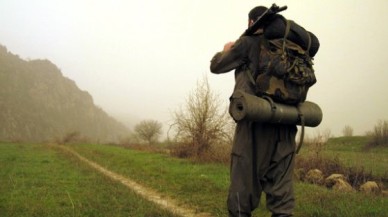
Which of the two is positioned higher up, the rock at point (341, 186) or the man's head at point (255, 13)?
the man's head at point (255, 13)

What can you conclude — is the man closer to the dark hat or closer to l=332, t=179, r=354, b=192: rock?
the dark hat

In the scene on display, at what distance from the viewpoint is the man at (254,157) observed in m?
Answer: 4.37

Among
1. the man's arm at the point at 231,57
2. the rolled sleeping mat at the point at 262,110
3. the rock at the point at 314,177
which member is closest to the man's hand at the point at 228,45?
the man's arm at the point at 231,57

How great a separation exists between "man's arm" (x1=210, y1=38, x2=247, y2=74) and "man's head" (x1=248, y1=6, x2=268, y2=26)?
0.39 m

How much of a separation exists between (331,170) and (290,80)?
10.3m

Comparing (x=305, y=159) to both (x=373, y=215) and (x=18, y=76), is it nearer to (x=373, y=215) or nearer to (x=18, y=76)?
(x=373, y=215)

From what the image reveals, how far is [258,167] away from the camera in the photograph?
14.5 feet

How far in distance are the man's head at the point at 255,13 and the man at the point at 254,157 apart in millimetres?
281

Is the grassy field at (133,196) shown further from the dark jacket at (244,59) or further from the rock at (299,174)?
the dark jacket at (244,59)

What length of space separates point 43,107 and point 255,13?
142 metres

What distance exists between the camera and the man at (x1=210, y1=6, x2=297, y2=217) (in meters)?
4.37

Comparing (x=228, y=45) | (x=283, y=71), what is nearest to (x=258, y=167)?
(x=283, y=71)

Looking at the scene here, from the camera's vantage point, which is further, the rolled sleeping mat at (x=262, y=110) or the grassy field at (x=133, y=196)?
the grassy field at (x=133, y=196)

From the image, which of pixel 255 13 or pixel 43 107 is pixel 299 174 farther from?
pixel 43 107
